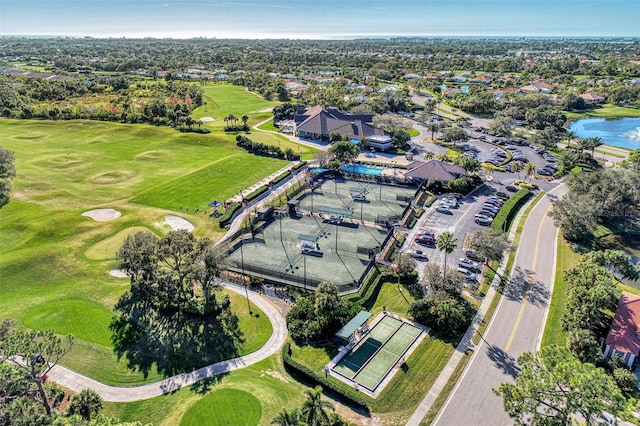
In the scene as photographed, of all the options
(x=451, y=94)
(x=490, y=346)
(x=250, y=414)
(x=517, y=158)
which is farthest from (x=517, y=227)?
(x=451, y=94)

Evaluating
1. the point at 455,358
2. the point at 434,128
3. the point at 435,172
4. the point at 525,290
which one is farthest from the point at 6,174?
the point at 434,128

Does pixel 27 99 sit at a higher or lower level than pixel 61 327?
higher

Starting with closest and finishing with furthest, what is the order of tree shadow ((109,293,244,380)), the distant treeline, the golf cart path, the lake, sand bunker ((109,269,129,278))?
the golf cart path → tree shadow ((109,293,244,380)) → sand bunker ((109,269,129,278)) → the distant treeline → the lake

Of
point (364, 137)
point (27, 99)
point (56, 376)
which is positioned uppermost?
point (27, 99)

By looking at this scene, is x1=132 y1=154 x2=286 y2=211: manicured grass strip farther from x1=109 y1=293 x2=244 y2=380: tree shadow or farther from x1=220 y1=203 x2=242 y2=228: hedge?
x1=109 y1=293 x2=244 y2=380: tree shadow

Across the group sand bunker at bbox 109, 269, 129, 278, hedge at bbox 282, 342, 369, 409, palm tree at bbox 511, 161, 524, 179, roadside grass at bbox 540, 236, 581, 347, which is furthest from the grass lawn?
palm tree at bbox 511, 161, 524, 179

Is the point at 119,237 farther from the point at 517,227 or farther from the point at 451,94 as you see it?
the point at 451,94

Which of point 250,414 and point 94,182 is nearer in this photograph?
point 250,414
